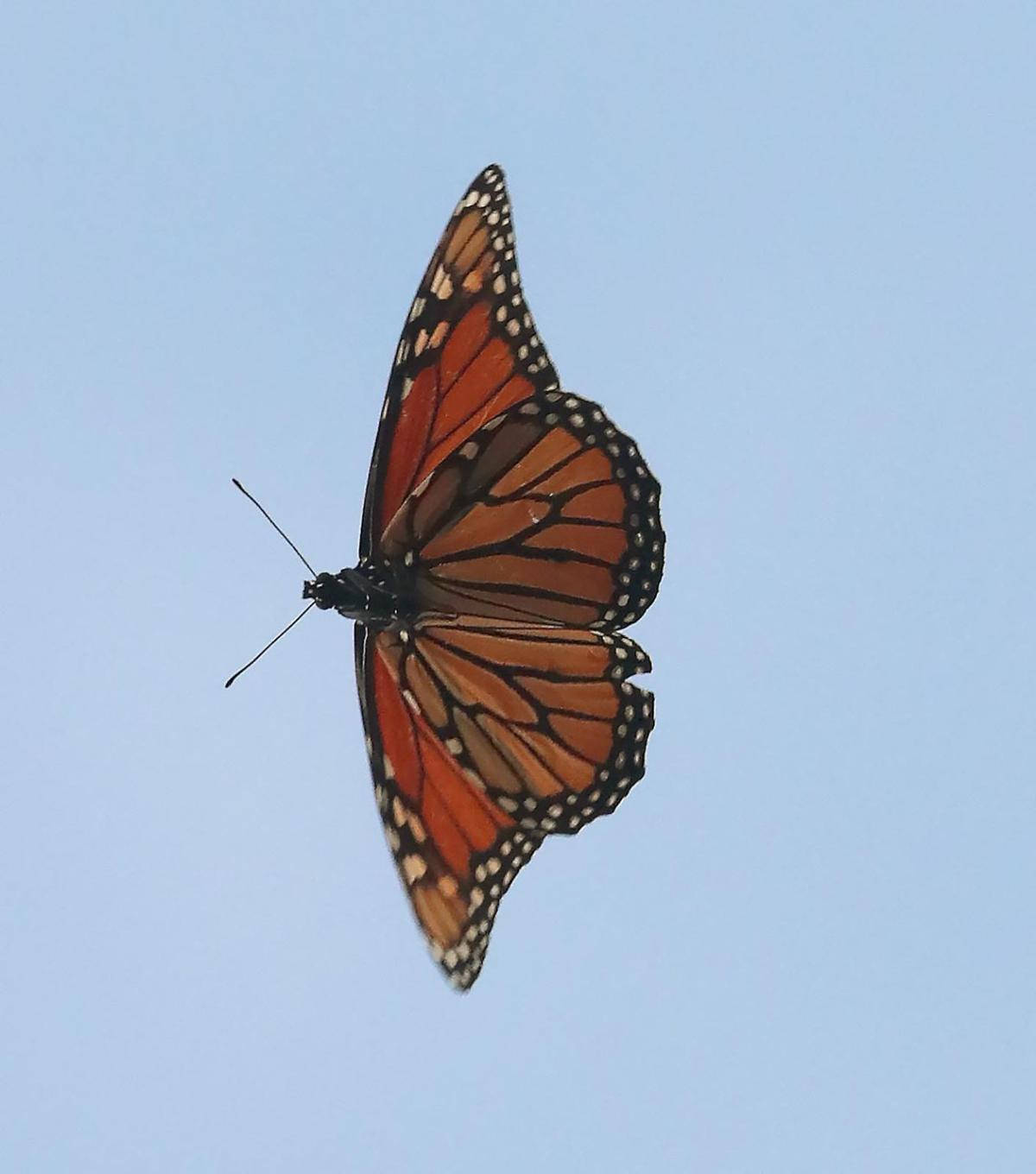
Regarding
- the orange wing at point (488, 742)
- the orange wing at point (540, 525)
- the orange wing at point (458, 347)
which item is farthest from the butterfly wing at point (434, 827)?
the orange wing at point (458, 347)

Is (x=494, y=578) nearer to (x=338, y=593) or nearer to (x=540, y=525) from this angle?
(x=540, y=525)

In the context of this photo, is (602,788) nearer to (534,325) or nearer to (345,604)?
(345,604)

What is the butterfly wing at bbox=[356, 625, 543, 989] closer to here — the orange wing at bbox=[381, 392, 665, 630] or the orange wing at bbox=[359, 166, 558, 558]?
the orange wing at bbox=[381, 392, 665, 630]

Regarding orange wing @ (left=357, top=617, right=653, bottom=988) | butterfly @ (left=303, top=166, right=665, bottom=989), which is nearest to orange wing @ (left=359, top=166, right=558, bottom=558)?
butterfly @ (left=303, top=166, right=665, bottom=989)

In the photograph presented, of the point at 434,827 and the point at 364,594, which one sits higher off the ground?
the point at 364,594

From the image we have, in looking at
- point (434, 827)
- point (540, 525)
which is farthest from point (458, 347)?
point (434, 827)

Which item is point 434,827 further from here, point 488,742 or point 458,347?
point 458,347

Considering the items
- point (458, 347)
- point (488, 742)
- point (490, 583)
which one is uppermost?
point (458, 347)

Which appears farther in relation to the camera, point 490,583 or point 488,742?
point 490,583
